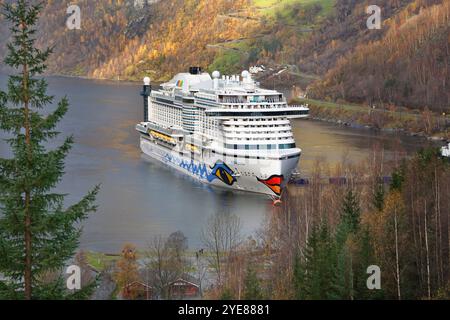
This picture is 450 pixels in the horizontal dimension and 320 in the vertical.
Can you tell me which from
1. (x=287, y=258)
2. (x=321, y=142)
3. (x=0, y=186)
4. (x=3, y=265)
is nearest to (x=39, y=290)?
(x=3, y=265)

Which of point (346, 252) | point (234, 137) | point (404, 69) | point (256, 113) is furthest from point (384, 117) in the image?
point (346, 252)

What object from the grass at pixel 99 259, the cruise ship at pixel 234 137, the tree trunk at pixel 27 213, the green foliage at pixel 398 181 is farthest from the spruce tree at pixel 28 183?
the cruise ship at pixel 234 137

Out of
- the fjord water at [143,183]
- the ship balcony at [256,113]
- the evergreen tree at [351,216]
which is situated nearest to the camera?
the evergreen tree at [351,216]

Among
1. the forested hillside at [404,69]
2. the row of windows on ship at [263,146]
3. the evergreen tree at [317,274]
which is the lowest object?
the evergreen tree at [317,274]

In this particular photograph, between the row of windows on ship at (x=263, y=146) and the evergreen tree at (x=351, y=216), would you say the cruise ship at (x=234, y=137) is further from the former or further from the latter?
the evergreen tree at (x=351, y=216)

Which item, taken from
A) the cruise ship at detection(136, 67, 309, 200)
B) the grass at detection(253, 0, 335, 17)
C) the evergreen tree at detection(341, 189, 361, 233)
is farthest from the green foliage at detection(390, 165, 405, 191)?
the grass at detection(253, 0, 335, 17)

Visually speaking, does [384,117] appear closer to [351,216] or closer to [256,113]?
[256,113]

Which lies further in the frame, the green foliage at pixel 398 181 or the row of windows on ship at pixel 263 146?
the row of windows on ship at pixel 263 146
